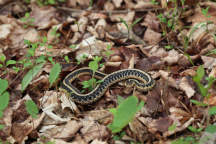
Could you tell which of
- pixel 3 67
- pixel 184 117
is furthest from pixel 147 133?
pixel 3 67

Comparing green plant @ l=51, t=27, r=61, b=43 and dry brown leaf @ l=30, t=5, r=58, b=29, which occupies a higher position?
dry brown leaf @ l=30, t=5, r=58, b=29

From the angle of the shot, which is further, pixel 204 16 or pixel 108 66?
pixel 204 16

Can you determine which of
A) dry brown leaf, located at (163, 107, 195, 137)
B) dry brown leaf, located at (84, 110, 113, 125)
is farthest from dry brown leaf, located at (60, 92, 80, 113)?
dry brown leaf, located at (163, 107, 195, 137)

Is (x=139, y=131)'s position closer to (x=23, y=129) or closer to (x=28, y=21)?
(x=23, y=129)

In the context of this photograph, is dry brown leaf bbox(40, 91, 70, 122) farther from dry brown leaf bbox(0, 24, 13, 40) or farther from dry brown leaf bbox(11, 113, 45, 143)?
dry brown leaf bbox(0, 24, 13, 40)

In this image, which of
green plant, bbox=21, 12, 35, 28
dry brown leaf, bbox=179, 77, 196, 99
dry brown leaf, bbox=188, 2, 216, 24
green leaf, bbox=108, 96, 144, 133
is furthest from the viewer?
green plant, bbox=21, 12, 35, 28

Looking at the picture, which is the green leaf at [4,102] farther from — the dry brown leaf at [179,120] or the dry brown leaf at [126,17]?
the dry brown leaf at [126,17]

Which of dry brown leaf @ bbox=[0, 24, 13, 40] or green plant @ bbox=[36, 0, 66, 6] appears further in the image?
green plant @ bbox=[36, 0, 66, 6]

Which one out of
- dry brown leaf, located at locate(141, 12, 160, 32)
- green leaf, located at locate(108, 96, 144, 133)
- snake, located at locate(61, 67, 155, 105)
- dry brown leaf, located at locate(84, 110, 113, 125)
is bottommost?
dry brown leaf, located at locate(84, 110, 113, 125)

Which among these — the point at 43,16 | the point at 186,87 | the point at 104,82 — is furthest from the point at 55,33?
the point at 186,87
